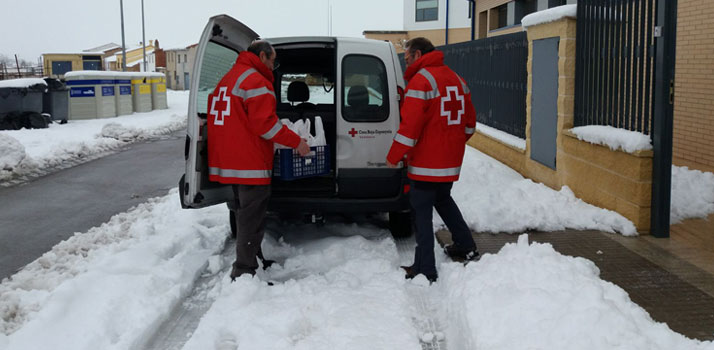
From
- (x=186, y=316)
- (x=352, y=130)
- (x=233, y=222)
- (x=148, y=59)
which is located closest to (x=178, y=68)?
(x=148, y=59)

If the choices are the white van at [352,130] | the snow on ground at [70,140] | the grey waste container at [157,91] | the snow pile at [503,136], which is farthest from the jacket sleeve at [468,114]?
the grey waste container at [157,91]

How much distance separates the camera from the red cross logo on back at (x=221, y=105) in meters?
5.47

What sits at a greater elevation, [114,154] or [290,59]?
[290,59]

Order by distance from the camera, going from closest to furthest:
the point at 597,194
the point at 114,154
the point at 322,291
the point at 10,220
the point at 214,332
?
the point at 214,332 → the point at 322,291 → the point at 597,194 → the point at 10,220 → the point at 114,154

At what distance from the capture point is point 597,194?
24.6ft

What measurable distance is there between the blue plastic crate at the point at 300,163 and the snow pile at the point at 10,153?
819 centimetres

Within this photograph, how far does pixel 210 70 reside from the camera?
6.06 meters

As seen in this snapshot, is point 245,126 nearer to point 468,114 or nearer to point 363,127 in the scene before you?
point 363,127

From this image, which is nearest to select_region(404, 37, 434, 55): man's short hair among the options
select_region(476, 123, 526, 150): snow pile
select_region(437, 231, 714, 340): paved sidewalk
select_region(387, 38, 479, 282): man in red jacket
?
select_region(387, 38, 479, 282): man in red jacket

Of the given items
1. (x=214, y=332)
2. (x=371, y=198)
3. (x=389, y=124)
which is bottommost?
(x=214, y=332)

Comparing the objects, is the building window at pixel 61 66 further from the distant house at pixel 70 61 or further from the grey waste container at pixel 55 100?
the grey waste container at pixel 55 100

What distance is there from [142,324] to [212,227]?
305 centimetres

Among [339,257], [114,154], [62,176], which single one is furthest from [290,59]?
[114,154]

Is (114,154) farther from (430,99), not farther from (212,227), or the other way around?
(430,99)
